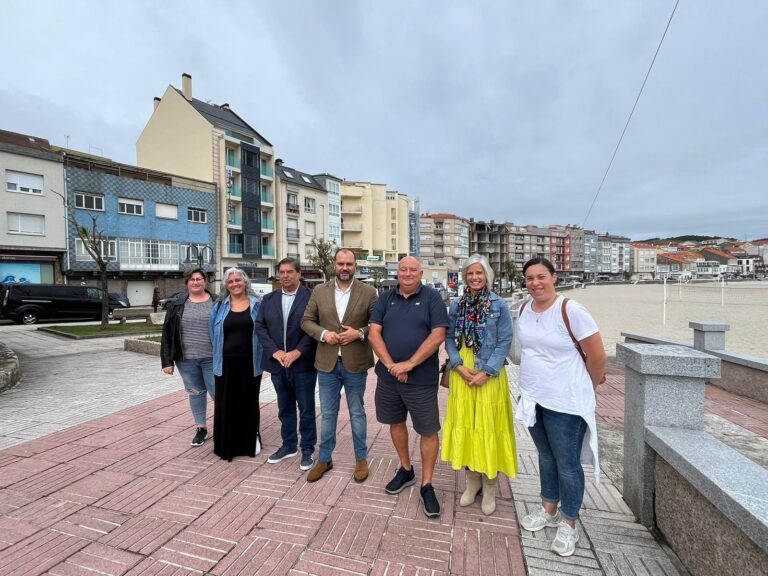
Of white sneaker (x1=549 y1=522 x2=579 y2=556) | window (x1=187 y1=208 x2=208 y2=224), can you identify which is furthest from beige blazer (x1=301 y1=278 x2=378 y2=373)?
window (x1=187 y1=208 x2=208 y2=224)

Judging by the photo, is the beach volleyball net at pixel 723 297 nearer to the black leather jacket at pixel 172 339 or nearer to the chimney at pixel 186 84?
the black leather jacket at pixel 172 339

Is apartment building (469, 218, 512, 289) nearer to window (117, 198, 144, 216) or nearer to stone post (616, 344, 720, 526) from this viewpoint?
window (117, 198, 144, 216)

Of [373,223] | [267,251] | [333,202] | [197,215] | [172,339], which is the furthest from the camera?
[373,223]

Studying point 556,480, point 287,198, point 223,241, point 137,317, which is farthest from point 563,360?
point 287,198

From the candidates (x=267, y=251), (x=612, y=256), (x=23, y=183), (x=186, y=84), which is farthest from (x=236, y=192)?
(x=612, y=256)

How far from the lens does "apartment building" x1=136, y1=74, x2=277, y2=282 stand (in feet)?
110

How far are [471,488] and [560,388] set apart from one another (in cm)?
112

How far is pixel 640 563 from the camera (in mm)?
2271

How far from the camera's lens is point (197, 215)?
3225 cm

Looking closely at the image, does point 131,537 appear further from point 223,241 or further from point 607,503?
point 223,241

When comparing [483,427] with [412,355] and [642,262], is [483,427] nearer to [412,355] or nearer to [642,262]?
[412,355]

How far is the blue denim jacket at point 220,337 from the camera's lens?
3775 millimetres

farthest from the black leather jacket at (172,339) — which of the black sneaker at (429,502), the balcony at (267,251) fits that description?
the balcony at (267,251)

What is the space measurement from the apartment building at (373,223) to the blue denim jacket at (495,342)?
5026 cm
